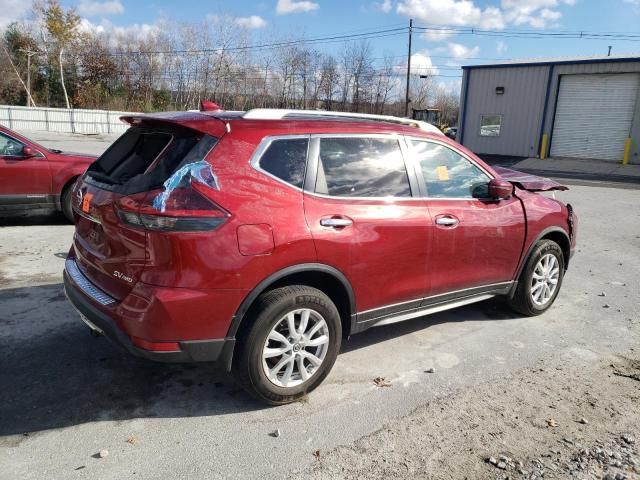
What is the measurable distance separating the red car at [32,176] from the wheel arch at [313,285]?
603cm

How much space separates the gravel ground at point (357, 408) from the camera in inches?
109

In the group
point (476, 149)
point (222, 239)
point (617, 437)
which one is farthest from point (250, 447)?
point (476, 149)

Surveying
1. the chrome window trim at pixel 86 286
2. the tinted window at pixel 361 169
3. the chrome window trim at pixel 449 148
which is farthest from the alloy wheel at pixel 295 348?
the chrome window trim at pixel 449 148

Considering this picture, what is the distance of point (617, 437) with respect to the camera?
3072mm

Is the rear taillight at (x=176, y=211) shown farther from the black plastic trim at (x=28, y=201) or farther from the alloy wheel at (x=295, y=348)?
the black plastic trim at (x=28, y=201)

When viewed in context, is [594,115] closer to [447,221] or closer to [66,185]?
[66,185]

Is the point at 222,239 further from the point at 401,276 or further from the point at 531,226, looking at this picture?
the point at 531,226

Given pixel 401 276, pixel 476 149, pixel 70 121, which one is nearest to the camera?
pixel 401 276

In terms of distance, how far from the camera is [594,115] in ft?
86.1

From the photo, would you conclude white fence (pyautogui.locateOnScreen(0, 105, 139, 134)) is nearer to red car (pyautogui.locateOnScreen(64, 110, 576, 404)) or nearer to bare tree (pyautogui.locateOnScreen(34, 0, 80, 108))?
bare tree (pyautogui.locateOnScreen(34, 0, 80, 108))

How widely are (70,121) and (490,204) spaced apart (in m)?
41.6

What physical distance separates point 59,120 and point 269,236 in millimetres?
41978

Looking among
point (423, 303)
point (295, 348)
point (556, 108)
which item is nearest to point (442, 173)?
point (423, 303)

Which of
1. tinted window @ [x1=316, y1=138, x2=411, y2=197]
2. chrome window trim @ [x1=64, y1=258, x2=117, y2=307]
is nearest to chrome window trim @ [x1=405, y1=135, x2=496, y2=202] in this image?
tinted window @ [x1=316, y1=138, x2=411, y2=197]
